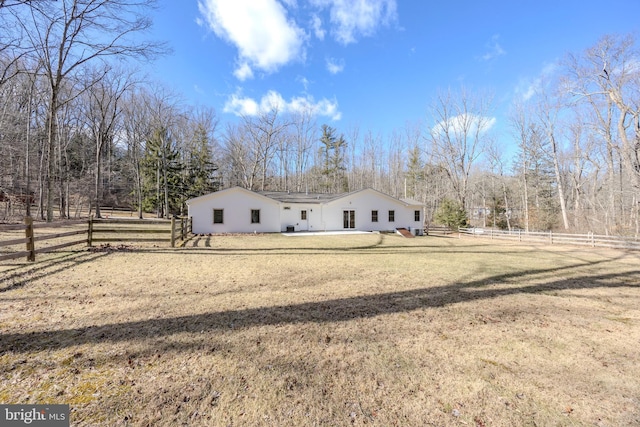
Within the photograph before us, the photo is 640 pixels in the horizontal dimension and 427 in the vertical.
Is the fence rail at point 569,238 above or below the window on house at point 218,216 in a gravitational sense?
below

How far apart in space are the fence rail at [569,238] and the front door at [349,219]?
10.2 metres

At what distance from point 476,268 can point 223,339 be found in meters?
7.77

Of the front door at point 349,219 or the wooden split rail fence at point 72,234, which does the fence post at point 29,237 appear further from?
the front door at point 349,219

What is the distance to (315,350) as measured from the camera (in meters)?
3.20

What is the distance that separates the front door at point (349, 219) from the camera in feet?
73.9

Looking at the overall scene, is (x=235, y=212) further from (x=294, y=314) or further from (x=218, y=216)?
(x=294, y=314)

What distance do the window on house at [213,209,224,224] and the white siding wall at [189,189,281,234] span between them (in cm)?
20

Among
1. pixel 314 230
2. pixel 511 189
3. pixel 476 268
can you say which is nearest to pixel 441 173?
pixel 511 189

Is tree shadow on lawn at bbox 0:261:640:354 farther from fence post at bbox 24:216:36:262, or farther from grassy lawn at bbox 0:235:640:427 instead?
fence post at bbox 24:216:36:262

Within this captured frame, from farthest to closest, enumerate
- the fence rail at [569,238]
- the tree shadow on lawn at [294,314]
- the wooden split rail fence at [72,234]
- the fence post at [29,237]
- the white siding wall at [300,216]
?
the white siding wall at [300,216]
the fence rail at [569,238]
the fence post at [29,237]
the wooden split rail fence at [72,234]
the tree shadow on lawn at [294,314]

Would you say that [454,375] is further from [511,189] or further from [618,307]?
[511,189]

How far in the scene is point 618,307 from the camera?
197 inches

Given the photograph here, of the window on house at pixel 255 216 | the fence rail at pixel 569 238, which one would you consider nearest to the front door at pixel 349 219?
the window on house at pixel 255 216

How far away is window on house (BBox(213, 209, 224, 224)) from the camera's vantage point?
19109 mm
